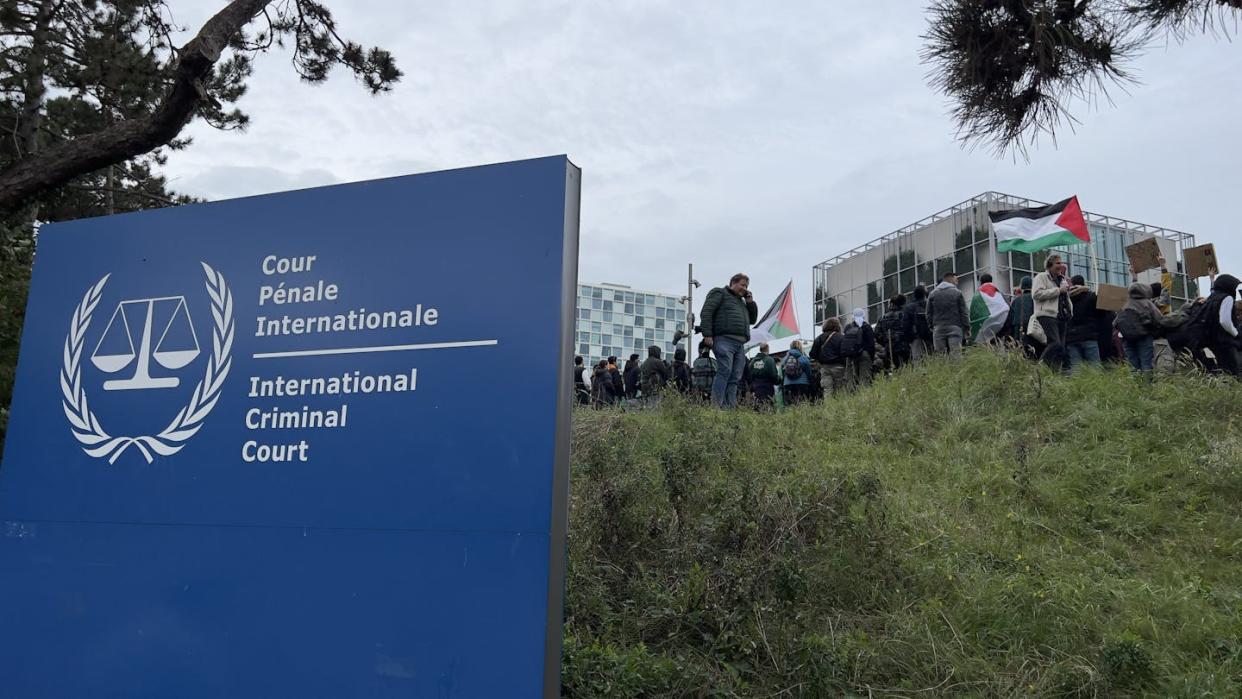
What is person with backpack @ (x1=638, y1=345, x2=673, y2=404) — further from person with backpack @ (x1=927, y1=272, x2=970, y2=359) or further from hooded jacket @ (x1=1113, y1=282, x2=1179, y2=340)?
hooded jacket @ (x1=1113, y1=282, x2=1179, y2=340)

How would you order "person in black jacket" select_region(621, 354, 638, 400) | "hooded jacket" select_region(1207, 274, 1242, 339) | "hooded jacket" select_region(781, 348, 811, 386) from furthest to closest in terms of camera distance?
"person in black jacket" select_region(621, 354, 638, 400), "hooded jacket" select_region(781, 348, 811, 386), "hooded jacket" select_region(1207, 274, 1242, 339)

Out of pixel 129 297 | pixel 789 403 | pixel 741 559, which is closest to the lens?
pixel 129 297

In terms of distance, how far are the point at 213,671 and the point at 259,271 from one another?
1.30 meters

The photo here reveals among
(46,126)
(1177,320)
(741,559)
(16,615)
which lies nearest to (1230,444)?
(1177,320)

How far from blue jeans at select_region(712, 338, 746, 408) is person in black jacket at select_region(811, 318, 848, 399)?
5.84ft

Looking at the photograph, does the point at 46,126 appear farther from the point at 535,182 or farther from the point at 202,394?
the point at 535,182

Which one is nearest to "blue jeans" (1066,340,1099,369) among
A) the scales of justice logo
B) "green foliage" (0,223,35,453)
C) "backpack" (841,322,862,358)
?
"backpack" (841,322,862,358)

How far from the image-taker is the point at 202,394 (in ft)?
9.59

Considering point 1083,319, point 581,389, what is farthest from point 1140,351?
point 581,389

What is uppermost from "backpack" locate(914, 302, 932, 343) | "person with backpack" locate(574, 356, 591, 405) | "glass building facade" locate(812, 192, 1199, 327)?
"glass building facade" locate(812, 192, 1199, 327)

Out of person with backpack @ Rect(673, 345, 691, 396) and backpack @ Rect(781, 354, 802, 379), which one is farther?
person with backpack @ Rect(673, 345, 691, 396)

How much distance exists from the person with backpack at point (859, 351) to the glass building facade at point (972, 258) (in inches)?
611

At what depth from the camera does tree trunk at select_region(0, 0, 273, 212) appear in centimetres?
561

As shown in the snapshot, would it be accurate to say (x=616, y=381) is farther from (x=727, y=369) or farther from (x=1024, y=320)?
(x=1024, y=320)
